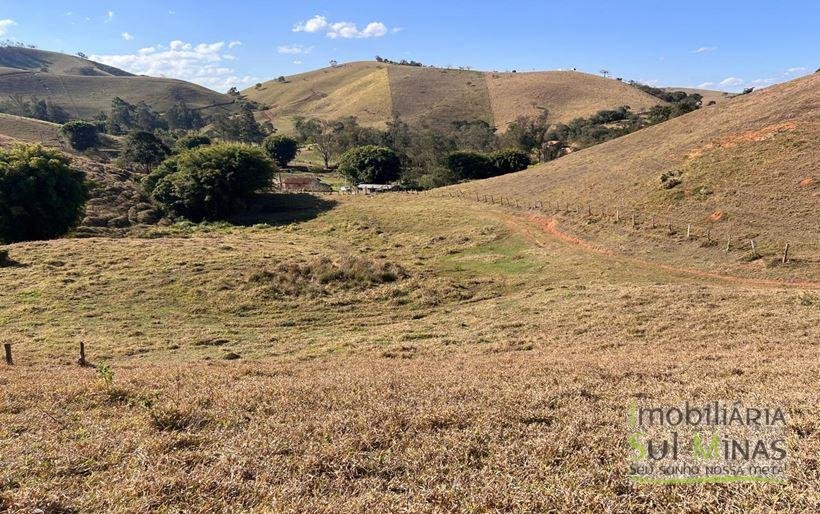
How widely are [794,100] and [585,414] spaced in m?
53.6

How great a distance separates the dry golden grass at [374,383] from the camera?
5.32 meters

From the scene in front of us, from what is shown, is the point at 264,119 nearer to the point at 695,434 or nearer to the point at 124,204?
the point at 124,204

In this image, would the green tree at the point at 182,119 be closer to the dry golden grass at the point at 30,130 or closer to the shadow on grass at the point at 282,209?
the dry golden grass at the point at 30,130

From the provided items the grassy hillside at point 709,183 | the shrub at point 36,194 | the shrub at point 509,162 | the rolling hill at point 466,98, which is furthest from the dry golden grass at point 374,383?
the rolling hill at point 466,98

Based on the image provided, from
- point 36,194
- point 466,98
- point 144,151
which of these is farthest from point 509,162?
point 466,98

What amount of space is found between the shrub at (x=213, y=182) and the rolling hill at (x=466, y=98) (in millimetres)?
84884

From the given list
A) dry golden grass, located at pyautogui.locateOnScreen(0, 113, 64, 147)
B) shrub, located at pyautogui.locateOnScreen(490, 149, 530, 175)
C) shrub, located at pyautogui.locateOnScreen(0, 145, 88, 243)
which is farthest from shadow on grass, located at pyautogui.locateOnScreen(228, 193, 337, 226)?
dry golden grass, located at pyautogui.locateOnScreen(0, 113, 64, 147)

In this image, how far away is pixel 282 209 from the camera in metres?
56.4

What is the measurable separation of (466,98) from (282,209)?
113 metres

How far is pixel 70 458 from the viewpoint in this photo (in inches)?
240

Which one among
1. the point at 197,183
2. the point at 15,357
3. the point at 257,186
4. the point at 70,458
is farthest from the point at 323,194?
the point at 70,458

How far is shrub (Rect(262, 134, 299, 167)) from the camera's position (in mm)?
103750

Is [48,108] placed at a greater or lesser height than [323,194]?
greater

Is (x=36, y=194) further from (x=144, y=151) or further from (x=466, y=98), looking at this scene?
(x=466, y=98)
